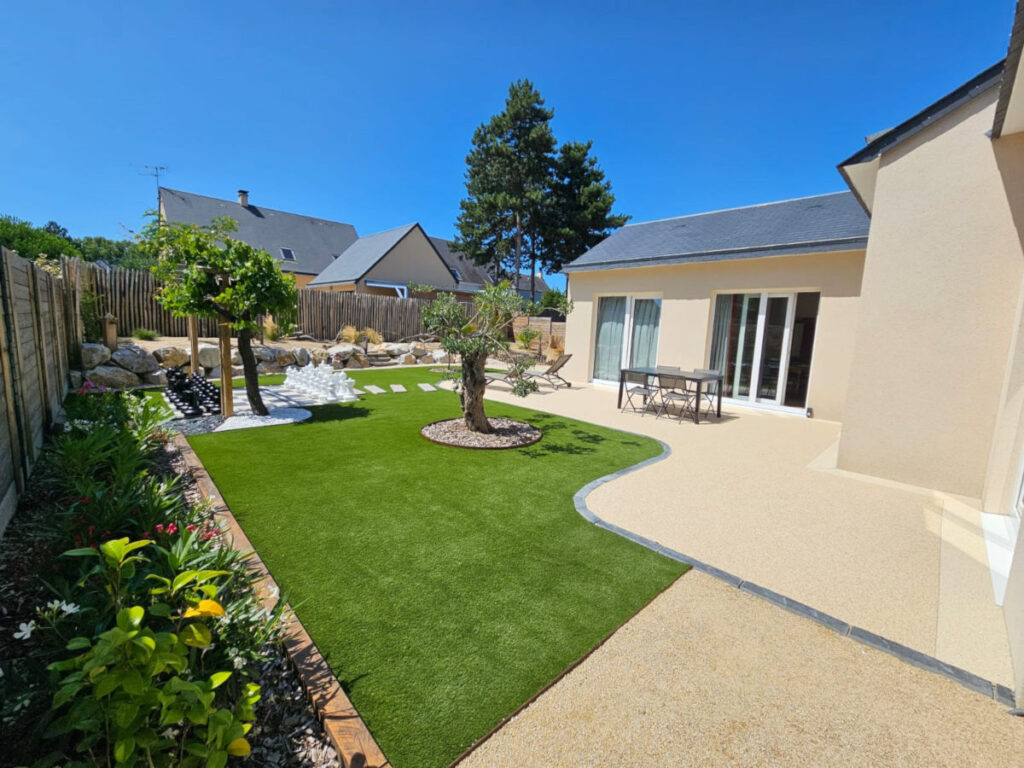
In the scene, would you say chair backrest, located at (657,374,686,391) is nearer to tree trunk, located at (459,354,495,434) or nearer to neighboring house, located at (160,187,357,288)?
tree trunk, located at (459,354,495,434)

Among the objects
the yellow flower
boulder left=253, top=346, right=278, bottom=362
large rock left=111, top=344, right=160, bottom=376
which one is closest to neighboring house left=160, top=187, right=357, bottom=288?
boulder left=253, top=346, right=278, bottom=362

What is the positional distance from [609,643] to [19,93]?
16464 millimetres

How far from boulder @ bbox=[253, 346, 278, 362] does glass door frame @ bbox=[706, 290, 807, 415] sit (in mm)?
12040

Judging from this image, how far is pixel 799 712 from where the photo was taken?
2.18 m

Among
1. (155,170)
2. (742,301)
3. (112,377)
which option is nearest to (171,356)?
(112,377)

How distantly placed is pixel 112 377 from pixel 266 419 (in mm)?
5159

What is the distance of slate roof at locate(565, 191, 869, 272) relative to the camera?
9008mm

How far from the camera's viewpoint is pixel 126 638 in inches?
49.4

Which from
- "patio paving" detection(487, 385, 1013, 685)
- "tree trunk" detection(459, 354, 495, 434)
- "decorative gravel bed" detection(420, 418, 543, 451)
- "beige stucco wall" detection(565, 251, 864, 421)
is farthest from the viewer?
"beige stucco wall" detection(565, 251, 864, 421)

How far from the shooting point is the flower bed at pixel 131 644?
1.34 meters

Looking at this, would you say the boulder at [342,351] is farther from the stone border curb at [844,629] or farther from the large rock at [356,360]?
the stone border curb at [844,629]

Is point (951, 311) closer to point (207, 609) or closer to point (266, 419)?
point (207, 609)

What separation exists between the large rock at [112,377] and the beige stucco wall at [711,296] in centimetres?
1101

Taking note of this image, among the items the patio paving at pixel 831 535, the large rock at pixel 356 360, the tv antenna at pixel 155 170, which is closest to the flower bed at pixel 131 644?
the patio paving at pixel 831 535
